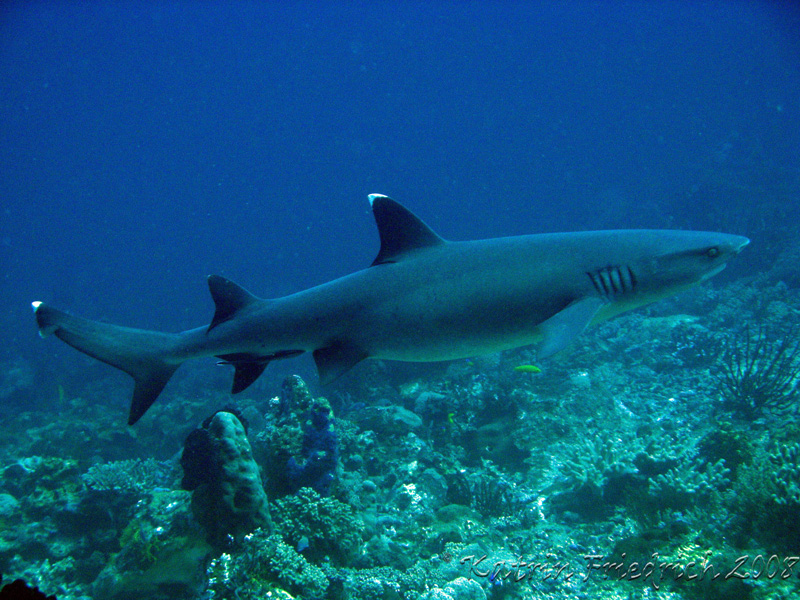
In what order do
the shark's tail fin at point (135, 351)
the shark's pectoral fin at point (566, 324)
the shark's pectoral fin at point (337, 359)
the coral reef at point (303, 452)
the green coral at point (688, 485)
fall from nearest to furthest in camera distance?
1. the shark's pectoral fin at point (566, 324)
2. the shark's pectoral fin at point (337, 359)
3. the shark's tail fin at point (135, 351)
4. the green coral at point (688, 485)
5. the coral reef at point (303, 452)

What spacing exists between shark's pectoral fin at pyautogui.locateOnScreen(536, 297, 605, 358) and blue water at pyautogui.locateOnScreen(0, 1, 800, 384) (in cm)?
2364

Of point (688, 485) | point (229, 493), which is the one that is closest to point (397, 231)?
point (229, 493)

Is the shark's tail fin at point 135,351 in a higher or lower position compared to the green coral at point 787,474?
higher

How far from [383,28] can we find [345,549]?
126 metres

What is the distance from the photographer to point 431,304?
3.04 metres

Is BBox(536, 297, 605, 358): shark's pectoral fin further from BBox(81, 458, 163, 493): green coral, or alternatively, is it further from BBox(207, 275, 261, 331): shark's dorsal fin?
BBox(81, 458, 163, 493): green coral

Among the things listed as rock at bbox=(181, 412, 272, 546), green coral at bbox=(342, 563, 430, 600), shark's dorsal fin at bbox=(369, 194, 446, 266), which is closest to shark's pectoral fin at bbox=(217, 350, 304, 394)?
shark's dorsal fin at bbox=(369, 194, 446, 266)

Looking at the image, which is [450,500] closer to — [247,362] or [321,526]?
[321,526]

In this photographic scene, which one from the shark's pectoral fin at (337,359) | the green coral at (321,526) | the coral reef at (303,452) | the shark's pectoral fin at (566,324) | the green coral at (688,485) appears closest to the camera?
the shark's pectoral fin at (566,324)

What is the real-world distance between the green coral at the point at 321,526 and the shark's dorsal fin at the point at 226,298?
2.80m

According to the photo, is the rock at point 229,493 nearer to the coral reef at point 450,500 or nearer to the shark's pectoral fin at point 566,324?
the coral reef at point 450,500

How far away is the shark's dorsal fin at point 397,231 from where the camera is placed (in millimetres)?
3381

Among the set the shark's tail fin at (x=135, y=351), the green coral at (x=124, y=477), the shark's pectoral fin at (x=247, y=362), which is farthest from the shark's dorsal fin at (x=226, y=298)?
the green coral at (x=124, y=477)

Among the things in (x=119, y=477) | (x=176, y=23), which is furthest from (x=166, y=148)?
(x=119, y=477)
